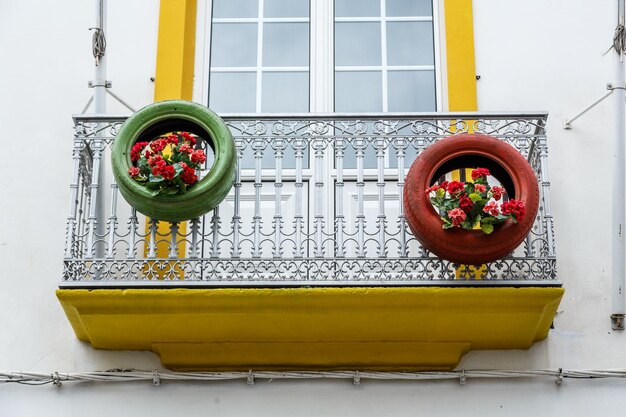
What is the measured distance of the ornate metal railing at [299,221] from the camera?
9367mm

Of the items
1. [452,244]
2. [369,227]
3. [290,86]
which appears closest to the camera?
[452,244]

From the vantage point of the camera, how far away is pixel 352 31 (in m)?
11.1

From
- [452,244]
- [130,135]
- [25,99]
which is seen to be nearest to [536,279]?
[452,244]

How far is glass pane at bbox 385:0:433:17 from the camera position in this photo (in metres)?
11.1

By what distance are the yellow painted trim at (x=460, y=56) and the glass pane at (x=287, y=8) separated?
118cm

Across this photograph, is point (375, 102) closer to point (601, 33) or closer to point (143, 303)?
point (601, 33)

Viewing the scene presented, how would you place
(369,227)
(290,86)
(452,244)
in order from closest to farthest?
(452,244) → (369,227) → (290,86)

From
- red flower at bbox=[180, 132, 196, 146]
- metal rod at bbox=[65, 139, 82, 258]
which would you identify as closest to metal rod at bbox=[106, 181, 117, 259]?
metal rod at bbox=[65, 139, 82, 258]

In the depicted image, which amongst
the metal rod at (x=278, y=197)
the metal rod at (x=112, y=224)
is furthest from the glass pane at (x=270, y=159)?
the metal rod at (x=112, y=224)

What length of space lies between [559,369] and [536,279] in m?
0.72

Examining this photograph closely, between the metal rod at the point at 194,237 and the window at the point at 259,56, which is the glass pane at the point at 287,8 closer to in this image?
the window at the point at 259,56

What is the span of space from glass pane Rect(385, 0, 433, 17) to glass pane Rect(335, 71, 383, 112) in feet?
1.98

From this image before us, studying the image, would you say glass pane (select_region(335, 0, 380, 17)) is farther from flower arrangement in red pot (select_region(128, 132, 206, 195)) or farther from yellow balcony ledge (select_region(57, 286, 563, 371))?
yellow balcony ledge (select_region(57, 286, 563, 371))

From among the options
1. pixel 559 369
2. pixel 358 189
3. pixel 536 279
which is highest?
pixel 358 189
